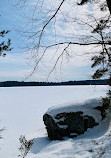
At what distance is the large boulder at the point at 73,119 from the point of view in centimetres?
988

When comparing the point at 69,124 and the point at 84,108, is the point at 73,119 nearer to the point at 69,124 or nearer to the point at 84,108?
the point at 69,124

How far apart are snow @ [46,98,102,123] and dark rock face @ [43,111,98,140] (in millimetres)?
189

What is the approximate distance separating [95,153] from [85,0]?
517cm

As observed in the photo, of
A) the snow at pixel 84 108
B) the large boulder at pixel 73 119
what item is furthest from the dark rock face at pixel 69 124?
the snow at pixel 84 108

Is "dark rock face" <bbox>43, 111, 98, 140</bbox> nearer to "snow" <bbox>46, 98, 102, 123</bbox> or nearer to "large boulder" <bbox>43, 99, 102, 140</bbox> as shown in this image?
"large boulder" <bbox>43, 99, 102, 140</bbox>

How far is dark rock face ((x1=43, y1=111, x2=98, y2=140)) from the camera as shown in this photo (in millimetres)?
9821

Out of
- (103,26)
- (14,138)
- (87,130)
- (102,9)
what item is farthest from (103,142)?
(14,138)

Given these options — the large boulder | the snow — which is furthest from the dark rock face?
the snow

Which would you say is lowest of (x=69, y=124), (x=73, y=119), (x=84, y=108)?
(x=69, y=124)

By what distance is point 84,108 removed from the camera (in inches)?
406

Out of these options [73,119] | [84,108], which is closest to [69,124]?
[73,119]

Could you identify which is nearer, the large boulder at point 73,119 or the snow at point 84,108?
the large boulder at point 73,119

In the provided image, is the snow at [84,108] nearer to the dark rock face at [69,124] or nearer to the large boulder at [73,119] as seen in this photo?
the large boulder at [73,119]

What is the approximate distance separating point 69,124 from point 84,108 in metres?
1.30
